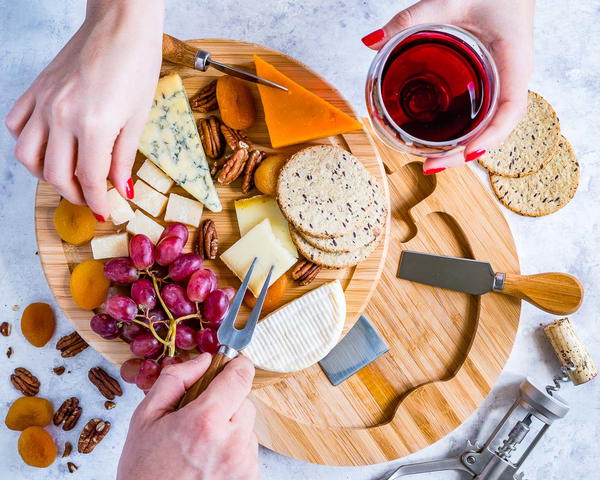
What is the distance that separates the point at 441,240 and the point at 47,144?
0.99 metres

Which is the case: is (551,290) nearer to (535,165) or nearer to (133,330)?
(535,165)

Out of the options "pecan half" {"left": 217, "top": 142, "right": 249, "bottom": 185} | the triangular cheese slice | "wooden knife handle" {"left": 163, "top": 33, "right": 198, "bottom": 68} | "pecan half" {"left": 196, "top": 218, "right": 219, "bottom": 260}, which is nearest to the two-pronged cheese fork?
"pecan half" {"left": 196, "top": 218, "right": 219, "bottom": 260}

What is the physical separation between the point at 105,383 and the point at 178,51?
2.99 ft

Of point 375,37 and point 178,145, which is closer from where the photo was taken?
point 375,37

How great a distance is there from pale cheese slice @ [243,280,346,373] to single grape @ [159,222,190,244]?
280 millimetres

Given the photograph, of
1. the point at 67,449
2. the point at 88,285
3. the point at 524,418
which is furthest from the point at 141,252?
the point at 524,418

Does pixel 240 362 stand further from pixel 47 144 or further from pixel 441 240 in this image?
pixel 441 240

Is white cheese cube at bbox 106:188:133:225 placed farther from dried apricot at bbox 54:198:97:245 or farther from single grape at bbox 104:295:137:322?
single grape at bbox 104:295:137:322

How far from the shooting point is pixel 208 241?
1298 millimetres

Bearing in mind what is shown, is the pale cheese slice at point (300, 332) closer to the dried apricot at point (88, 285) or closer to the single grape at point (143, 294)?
the single grape at point (143, 294)

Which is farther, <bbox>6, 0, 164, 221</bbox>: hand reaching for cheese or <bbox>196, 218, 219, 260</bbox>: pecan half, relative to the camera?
<bbox>196, 218, 219, 260</bbox>: pecan half

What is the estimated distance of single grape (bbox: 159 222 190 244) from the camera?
1272mm

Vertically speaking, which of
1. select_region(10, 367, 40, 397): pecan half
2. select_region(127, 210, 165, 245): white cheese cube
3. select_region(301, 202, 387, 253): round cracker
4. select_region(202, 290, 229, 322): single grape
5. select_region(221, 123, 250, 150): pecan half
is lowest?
select_region(10, 367, 40, 397): pecan half

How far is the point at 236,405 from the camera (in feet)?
3.14
